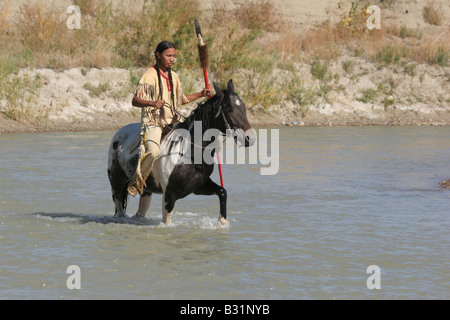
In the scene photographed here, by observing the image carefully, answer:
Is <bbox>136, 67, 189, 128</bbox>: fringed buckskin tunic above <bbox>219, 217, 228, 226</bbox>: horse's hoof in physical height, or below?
above

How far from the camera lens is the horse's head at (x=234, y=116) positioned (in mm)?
8406

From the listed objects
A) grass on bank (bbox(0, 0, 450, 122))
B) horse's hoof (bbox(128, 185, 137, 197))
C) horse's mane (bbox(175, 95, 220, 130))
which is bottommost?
horse's hoof (bbox(128, 185, 137, 197))

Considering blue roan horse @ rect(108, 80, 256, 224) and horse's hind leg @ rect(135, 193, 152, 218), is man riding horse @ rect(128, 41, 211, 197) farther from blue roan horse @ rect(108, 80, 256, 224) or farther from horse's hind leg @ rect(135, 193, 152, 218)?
horse's hind leg @ rect(135, 193, 152, 218)

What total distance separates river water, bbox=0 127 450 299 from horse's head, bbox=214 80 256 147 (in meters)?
1.15

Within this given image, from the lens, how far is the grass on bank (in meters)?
21.0

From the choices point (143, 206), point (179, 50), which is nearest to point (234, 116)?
point (143, 206)

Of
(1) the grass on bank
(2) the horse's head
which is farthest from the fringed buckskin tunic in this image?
(1) the grass on bank

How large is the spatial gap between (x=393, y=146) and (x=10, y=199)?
9.33 m

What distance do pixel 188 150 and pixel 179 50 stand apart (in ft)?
44.7

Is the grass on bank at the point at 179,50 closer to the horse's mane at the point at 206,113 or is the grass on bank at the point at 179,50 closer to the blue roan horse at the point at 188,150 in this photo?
the blue roan horse at the point at 188,150

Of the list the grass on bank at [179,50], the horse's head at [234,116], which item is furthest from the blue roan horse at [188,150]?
the grass on bank at [179,50]

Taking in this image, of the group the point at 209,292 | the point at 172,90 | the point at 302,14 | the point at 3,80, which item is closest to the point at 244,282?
the point at 209,292
